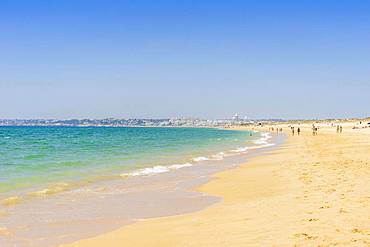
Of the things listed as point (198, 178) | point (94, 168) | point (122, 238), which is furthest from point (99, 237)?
point (94, 168)

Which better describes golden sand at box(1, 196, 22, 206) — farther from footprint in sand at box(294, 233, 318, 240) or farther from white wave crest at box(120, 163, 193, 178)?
footprint in sand at box(294, 233, 318, 240)

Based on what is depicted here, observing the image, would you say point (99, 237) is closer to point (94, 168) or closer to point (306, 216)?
point (306, 216)

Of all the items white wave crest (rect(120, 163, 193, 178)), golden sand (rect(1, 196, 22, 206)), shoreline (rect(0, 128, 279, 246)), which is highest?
shoreline (rect(0, 128, 279, 246))

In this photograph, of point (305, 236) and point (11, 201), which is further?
point (11, 201)

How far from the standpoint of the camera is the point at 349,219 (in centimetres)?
884

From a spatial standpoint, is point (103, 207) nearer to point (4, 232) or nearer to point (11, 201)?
point (11, 201)

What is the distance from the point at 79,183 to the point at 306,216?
11326 mm

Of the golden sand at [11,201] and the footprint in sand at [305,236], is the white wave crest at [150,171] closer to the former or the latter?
the golden sand at [11,201]

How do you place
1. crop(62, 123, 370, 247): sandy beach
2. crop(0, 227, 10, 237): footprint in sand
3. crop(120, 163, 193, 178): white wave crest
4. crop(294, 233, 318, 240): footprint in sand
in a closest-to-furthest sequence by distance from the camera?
crop(294, 233, 318, 240): footprint in sand → crop(62, 123, 370, 247): sandy beach → crop(0, 227, 10, 237): footprint in sand → crop(120, 163, 193, 178): white wave crest

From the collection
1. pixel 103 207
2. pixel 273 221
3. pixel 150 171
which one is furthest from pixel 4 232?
pixel 150 171

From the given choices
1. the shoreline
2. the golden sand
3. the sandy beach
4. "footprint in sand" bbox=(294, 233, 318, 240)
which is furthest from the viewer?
the golden sand

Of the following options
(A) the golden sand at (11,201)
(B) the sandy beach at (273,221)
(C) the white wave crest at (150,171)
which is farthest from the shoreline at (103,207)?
(C) the white wave crest at (150,171)

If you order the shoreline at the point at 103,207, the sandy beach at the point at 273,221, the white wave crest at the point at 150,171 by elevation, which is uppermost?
the sandy beach at the point at 273,221

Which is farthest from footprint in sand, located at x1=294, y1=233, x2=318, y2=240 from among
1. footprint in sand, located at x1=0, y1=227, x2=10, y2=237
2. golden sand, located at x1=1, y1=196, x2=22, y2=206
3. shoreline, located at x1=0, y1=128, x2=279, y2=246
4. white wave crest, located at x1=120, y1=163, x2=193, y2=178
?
white wave crest, located at x1=120, y1=163, x2=193, y2=178
